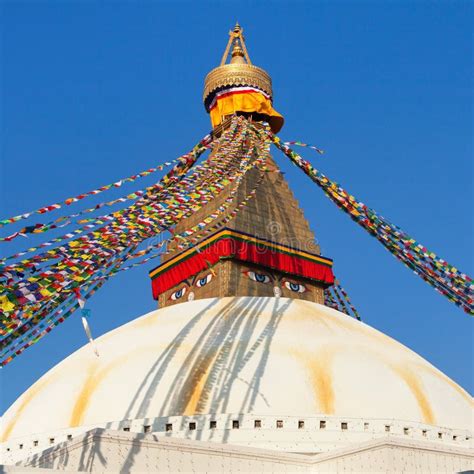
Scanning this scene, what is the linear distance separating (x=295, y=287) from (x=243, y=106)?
5545 millimetres

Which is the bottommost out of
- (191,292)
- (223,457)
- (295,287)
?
(223,457)

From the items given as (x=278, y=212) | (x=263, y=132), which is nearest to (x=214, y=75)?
(x=263, y=132)

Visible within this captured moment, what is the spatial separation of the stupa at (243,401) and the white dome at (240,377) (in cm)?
2

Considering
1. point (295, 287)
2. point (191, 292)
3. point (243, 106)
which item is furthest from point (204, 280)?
point (243, 106)

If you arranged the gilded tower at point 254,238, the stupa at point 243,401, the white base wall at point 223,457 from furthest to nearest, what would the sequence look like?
1. the gilded tower at point 254,238
2. the stupa at point 243,401
3. the white base wall at point 223,457

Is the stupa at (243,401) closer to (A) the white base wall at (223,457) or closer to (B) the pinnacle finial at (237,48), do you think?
(A) the white base wall at (223,457)

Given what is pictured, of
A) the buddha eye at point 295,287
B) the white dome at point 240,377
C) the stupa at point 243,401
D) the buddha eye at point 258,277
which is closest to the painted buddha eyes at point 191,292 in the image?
the buddha eye at point 258,277

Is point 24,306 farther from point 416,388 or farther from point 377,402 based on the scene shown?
point 416,388

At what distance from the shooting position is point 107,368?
12.2m

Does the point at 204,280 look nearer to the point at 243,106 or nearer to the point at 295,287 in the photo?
the point at 295,287

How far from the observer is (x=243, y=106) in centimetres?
1978

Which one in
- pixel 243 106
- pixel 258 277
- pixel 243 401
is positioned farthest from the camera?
pixel 243 106

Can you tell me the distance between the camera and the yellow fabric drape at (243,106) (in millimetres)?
19734

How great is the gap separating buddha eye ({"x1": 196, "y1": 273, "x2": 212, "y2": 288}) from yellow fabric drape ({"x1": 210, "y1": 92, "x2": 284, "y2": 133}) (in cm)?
519
